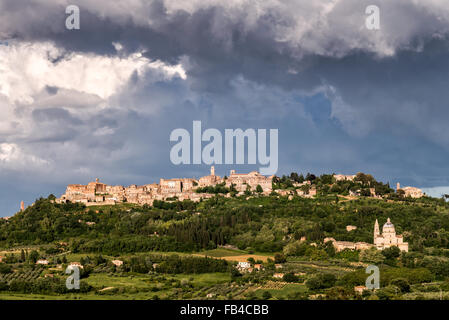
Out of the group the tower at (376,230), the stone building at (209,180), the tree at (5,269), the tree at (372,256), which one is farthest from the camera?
the stone building at (209,180)

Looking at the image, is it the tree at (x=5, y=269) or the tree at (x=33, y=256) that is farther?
the tree at (x=33, y=256)

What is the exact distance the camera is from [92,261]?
223 ft

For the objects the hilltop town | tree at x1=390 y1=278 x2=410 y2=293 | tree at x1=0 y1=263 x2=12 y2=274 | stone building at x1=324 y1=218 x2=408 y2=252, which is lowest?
tree at x1=390 y1=278 x2=410 y2=293

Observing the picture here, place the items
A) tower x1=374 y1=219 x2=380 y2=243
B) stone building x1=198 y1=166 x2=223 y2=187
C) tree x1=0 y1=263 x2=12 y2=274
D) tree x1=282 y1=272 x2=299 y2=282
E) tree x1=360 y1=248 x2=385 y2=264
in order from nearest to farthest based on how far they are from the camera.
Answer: tree x1=282 y1=272 x2=299 y2=282, tree x1=0 y1=263 x2=12 y2=274, tree x1=360 y1=248 x2=385 y2=264, tower x1=374 y1=219 x2=380 y2=243, stone building x1=198 y1=166 x2=223 y2=187

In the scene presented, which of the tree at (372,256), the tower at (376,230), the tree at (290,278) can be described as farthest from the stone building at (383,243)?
the tree at (290,278)

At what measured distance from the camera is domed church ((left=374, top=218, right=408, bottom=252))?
228 feet

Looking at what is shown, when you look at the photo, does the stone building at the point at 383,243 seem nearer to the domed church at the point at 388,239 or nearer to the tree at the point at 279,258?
the domed church at the point at 388,239

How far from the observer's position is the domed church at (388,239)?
69.6 meters

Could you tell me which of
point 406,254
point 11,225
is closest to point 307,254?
point 406,254

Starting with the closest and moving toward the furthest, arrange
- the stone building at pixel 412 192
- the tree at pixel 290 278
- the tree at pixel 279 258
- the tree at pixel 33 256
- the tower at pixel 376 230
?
the tree at pixel 290 278 → the tree at pixel 279 258 → the tree at pixel 33 256 → the tower at pixel 376 230 → the stone building at pixel 412 192

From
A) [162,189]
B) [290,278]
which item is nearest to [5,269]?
[290,278]

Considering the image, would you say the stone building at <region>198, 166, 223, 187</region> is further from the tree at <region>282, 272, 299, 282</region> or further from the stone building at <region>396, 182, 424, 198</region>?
the tree at <region>282, 272, 299, 282</region>

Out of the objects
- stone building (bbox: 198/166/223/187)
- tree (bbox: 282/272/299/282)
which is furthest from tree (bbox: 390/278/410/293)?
stone building (bbox: 198/166/223/187)

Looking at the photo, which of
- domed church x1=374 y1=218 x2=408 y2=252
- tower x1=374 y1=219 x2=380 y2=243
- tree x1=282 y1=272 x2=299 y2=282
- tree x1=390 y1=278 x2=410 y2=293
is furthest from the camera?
tower x1=374 y1=219 x2=380 y2=243
